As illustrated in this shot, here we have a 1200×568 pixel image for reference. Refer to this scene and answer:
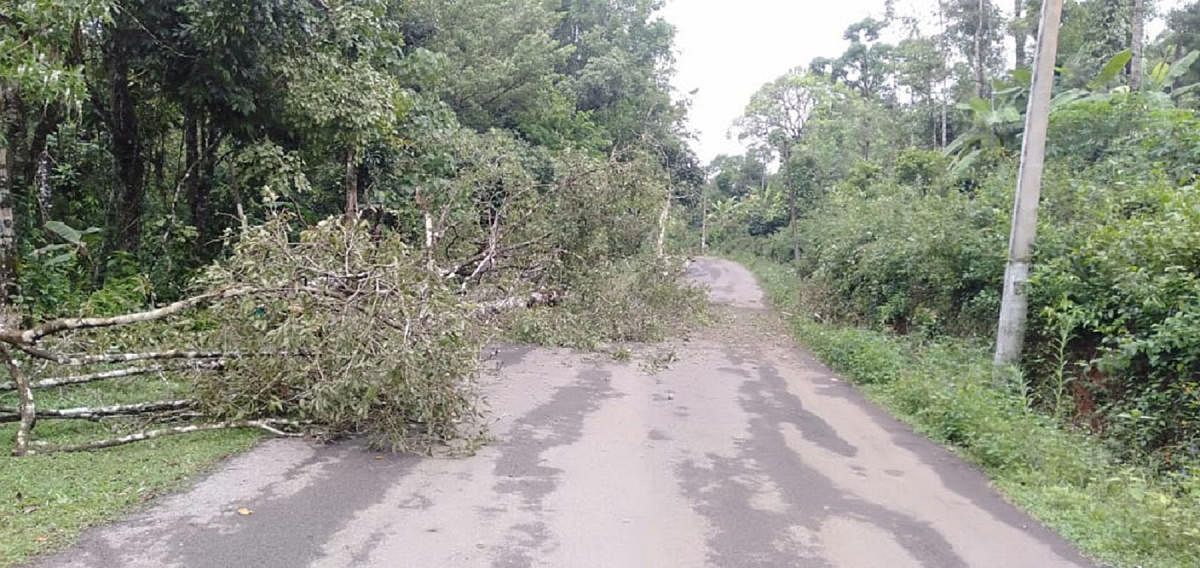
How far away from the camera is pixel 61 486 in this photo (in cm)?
535

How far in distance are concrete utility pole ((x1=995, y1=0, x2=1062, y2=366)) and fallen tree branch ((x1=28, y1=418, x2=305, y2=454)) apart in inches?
324

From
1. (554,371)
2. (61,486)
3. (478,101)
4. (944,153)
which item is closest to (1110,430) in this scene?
(554,371)

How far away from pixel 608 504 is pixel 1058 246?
24.1 feet

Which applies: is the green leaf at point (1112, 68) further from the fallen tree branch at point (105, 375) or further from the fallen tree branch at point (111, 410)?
the fallen tree branch at point (111, 410)

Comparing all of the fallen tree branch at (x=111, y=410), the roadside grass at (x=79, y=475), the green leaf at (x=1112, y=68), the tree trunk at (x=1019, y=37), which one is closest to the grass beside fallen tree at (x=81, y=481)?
the roadside grass at (x=79, y=475)

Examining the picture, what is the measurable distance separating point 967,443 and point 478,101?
1896 centimetres

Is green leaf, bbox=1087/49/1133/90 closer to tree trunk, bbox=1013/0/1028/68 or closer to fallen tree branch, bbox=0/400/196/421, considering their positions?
tree trunk, bbox=1013/0/1028/68

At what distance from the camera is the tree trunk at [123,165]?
11172 mm

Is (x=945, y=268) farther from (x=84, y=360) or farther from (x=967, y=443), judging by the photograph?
(x=84, y=360)

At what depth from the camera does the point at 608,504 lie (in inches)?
228

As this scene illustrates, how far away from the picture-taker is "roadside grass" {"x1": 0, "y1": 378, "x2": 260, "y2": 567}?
15.2 ft

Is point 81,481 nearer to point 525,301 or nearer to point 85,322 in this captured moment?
point 85,322

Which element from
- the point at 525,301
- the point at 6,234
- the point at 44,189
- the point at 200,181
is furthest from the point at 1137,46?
the point at 44,189

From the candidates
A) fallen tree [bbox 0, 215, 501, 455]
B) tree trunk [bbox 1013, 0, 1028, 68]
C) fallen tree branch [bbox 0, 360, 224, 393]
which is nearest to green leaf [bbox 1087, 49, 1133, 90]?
tree trunk [bbox 1013, 0, 1028, 68]
